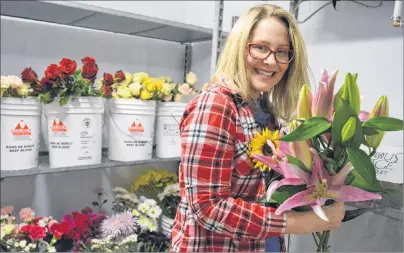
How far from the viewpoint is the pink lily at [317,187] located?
1.82ft

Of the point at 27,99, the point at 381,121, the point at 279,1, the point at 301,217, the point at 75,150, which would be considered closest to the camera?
the point at 381,121

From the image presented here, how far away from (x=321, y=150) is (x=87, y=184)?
1637 mm

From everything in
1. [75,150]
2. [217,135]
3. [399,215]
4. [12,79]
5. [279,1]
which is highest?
[279,1]

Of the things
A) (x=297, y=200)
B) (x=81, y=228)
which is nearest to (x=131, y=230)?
(x=81, y=228)

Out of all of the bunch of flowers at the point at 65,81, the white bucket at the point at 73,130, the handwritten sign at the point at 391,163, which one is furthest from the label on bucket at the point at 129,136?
the handwritten sign at the point at 391,163

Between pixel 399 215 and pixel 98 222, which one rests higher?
pixel 399 215

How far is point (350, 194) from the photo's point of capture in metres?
0.56

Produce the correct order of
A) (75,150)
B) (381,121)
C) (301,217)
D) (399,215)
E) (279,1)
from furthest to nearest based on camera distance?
(279,1) → (75,150) → (399,215) → (301,217) → (381,121)

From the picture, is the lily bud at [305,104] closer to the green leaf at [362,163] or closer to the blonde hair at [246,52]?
the green leaf at [362,163]

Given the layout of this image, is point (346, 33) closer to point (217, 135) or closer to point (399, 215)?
point (399, 215)

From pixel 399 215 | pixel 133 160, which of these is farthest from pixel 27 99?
pixel 399 215

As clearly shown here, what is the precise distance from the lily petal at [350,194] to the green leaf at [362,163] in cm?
5

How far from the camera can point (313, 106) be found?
1.73 ft

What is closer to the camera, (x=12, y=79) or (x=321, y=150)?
(x=321, y=150)
